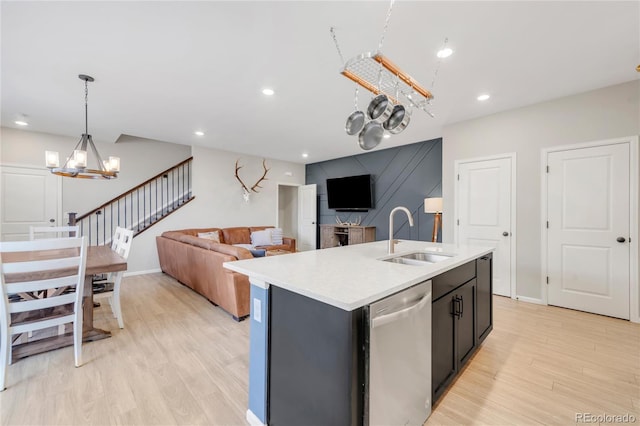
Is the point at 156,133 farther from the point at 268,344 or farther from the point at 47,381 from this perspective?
the point at 268,344

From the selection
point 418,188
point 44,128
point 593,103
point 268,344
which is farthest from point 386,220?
point 44,128

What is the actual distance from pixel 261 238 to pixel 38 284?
4.29 meters

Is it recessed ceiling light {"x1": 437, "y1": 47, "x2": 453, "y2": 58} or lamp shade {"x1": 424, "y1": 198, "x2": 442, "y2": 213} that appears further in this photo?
lamp shade {"x1": 424, "y1": 198, "x2": 442, "y2": 213}

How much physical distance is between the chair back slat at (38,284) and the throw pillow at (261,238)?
13.4 ft

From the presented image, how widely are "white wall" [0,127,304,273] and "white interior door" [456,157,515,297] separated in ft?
15.6

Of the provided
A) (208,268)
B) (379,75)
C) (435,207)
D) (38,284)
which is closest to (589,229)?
(435,207)

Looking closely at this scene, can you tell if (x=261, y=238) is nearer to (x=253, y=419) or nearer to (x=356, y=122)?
(x=356, y=122)

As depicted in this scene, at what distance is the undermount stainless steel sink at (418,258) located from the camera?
210 cm

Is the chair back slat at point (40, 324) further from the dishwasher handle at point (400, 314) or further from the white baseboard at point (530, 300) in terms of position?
the white baseboard at point (530, 300)

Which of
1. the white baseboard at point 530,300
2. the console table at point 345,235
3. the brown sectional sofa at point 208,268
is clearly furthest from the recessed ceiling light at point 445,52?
the console table at point 345,235

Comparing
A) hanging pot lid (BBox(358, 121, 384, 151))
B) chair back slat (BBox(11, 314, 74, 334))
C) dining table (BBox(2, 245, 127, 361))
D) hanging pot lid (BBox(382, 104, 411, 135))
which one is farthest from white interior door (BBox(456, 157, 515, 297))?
chair back slat (BBox(11, 314, 74, 334))

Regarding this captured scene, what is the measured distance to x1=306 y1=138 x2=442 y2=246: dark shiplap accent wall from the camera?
517 centimetres

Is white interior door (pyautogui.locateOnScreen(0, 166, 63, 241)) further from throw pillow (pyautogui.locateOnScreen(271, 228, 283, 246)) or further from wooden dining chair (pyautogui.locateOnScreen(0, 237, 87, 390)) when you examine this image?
throw pillow (pyautogui.locateOnScreen(271, 228, 283, 246))

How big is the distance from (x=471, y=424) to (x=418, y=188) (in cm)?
436
